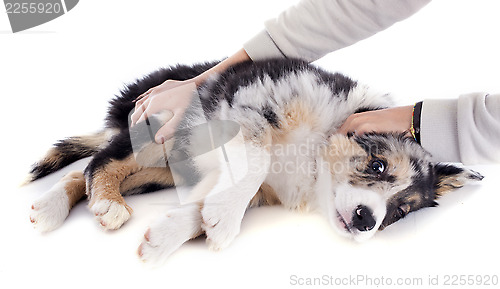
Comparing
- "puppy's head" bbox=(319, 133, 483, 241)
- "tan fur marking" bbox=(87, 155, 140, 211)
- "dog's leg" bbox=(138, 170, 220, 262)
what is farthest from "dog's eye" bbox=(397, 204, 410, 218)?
"tan fur marking" bbox=(87, 155, 140, 211)

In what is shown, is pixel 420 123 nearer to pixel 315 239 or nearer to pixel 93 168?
pixel 315 239

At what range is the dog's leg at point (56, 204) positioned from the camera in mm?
1680

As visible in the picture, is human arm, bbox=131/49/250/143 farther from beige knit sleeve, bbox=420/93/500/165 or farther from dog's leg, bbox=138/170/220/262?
beige knit sleeve, bbox=420/93/500/165

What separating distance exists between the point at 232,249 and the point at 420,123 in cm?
91

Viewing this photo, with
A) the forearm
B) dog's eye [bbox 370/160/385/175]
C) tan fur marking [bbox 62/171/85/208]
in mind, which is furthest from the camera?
the forearm

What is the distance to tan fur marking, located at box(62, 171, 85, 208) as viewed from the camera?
74.5 inches

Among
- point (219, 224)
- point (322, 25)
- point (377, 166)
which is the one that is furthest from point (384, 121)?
point (219, 224)

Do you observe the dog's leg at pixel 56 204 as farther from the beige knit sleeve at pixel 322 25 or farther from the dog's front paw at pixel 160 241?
the beige knit sleeve at pixel 322 25

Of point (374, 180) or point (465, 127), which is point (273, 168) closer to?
point (374, 180)

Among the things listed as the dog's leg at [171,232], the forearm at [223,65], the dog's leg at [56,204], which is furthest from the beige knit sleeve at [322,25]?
the dog's leg at [56,204]

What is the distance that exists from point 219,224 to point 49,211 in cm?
74

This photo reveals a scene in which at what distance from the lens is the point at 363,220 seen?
162 cm

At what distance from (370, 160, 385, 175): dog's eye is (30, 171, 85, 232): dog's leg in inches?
53.2

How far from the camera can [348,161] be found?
1.78 metres
